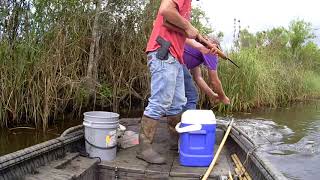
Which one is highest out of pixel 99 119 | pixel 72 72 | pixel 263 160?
pixel 72 72

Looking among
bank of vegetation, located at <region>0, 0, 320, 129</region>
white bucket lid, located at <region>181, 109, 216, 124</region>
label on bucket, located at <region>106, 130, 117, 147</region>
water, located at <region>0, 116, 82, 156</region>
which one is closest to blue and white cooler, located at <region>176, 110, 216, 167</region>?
white bucket lid, located at <region>181, 109, 216, 124</region>

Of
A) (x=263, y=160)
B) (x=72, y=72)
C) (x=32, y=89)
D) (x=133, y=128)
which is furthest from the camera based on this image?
(x=72, y=72)

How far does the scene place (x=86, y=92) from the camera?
318 inches

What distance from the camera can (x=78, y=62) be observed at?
8.30 meters

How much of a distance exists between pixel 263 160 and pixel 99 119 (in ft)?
4.43

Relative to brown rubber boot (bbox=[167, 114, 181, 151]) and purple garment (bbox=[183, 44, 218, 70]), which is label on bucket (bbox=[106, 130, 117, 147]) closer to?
brown rubber boot (bbox=[167, 114, 181, 151])

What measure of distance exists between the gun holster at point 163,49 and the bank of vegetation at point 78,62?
429cm

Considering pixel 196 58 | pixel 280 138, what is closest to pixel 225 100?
pixel 196 58

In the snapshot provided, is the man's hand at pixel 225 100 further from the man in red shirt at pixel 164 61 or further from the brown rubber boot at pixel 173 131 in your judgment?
the man in red shirt at pixel 164 61

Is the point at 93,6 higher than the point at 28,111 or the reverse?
higher

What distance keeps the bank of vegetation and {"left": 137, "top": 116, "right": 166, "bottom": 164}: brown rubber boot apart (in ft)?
13.5

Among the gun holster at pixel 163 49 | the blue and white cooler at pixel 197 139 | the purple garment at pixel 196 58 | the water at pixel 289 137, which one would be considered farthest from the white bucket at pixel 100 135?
the water at pixel 289 137

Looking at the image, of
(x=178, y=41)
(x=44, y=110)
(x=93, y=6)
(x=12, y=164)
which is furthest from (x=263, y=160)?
(x=93, y=6)

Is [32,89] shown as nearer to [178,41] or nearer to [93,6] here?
[93,6]
